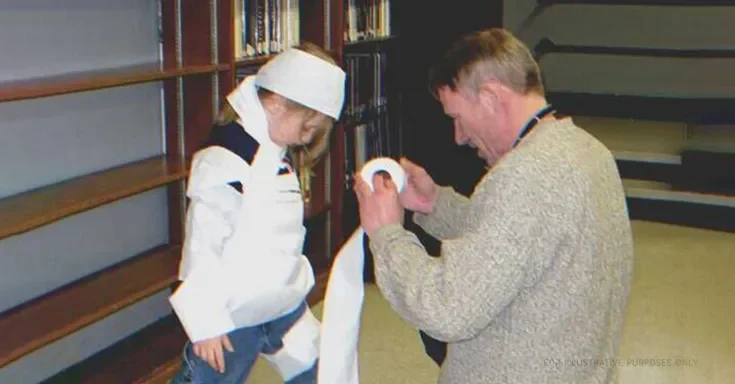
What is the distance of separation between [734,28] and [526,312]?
5.41 m

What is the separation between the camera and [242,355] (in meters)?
2.22

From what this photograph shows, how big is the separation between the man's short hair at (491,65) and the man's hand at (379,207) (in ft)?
0.69

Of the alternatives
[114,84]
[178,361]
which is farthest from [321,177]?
[114,84]

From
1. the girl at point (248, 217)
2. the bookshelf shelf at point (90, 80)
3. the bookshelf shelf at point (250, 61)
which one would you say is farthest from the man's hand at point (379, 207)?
the bookshelf shelf at point (250, 61)

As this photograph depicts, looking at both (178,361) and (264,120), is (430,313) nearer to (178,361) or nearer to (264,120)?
(264,120)

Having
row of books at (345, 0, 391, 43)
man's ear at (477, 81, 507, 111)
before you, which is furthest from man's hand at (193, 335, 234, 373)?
row of books at (345, 0, 391, 43)

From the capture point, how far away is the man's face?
167 centimetres

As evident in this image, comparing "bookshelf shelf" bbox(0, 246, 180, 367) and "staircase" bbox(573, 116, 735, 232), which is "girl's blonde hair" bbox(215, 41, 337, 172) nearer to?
"bookshelf shelf" bbox(0, 246, 180, 367)

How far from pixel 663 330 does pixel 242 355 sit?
2.07 meters

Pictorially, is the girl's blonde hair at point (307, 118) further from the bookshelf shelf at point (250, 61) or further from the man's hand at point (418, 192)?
the bookshelf shelf at point (250, 61)

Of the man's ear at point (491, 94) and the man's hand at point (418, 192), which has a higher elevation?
the man's ear at point (491, 94)

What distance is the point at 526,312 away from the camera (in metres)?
1.56

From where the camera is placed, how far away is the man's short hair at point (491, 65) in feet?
5.33

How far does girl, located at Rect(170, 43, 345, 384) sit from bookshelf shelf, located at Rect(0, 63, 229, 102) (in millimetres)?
584
